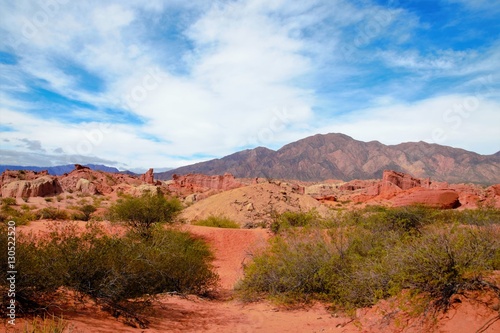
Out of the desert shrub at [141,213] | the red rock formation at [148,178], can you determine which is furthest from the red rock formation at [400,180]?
the desert shrub at [141,213]

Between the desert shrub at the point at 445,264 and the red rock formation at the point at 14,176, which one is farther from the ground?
the red rock formation at the point at 14,176

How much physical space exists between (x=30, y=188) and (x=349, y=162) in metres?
152

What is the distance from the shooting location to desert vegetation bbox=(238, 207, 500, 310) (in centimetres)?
560

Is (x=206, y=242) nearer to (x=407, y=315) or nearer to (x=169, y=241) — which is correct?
(x=169, y=241)

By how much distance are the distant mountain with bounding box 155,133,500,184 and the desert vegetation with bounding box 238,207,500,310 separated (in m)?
129

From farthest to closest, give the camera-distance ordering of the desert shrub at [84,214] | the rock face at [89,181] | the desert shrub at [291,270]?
the rock face at [89,181], the desert shrub at [84,214], the desert shrub at [291,270]

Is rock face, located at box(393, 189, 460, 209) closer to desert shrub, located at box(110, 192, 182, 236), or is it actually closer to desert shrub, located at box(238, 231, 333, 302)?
desert shrub, located at box(110, 192, 182, 236)

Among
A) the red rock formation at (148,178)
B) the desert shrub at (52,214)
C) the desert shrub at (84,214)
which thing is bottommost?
the desert shrub at (84,214)

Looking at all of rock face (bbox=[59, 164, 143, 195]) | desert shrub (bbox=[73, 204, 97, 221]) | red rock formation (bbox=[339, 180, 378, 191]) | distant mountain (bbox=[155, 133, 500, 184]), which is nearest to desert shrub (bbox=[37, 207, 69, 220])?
desert shrub (bbox=[73, 204, 97, 221])

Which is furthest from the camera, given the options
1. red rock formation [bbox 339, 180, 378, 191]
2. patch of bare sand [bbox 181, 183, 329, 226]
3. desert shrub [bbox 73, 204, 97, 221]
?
red rock formation [bbox 339, 180, 378, 191]

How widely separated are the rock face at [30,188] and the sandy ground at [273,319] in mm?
34305

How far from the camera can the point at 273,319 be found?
8.27m

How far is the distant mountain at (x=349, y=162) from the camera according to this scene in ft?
442

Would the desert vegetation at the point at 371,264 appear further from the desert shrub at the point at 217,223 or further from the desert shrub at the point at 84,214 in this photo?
the desert shrub at the point at 84,214
